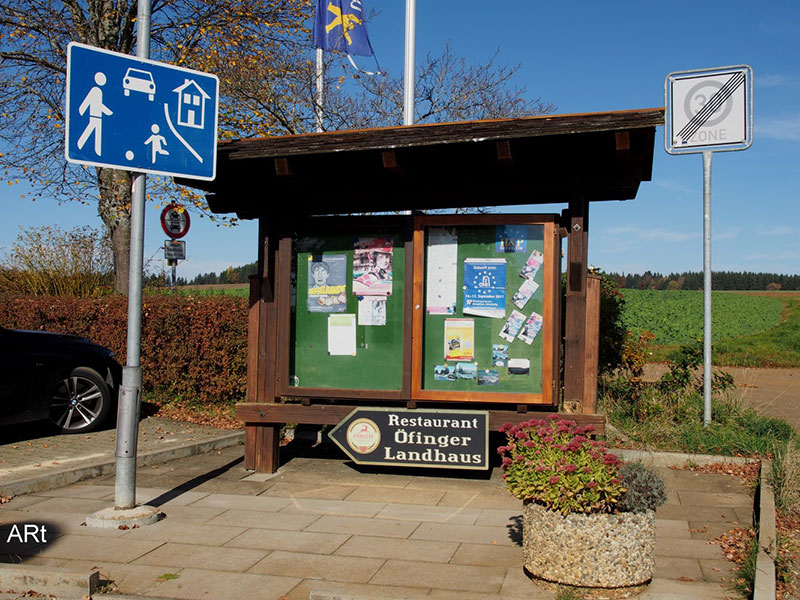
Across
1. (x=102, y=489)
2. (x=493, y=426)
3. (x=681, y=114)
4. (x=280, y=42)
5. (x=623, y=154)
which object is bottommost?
(x=102, y=489)

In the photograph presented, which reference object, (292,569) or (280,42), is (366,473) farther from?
(280,42)

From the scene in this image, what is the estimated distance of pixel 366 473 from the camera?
825cm

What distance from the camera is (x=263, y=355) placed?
8.23 meters

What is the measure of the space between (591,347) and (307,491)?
303cm

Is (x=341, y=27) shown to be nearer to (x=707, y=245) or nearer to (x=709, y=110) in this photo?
(x=709, y=110)

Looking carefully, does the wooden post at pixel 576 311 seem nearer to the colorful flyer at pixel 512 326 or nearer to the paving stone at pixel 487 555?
the colorful flyer at pixel 512 326

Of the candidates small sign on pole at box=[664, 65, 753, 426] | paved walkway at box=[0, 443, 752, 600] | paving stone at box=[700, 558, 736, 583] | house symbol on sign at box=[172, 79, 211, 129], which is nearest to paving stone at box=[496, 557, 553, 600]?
paved walkway at box=[0, 443, 752, 600]

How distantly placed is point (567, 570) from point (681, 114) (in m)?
6.66

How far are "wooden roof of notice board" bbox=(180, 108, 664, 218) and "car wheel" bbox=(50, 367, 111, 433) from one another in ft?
10.8

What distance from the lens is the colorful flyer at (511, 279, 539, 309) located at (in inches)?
304

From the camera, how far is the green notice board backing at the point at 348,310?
26.7ft

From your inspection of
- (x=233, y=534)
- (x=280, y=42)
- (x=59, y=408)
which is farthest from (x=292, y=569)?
(x=280, y=42)

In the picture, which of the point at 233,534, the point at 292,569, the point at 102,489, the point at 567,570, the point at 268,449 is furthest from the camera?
the point at 268,449

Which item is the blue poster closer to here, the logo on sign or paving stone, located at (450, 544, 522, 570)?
the logo on sign
